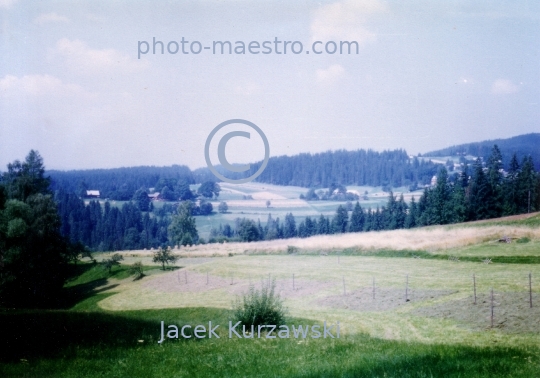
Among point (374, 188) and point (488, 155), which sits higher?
point (488, 155)

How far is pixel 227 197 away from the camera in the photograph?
25.0 feet

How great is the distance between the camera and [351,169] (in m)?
7.75

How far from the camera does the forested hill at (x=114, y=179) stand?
7773mm

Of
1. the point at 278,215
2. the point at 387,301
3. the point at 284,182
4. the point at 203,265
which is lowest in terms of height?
the point at 387,301

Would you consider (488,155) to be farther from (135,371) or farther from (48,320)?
(48,320)

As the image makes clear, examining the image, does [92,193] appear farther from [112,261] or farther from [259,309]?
[259,309]

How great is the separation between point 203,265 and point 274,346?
183cm

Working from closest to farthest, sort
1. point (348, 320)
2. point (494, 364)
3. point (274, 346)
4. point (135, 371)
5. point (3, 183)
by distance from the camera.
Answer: point (494, 364)
point (135, 371)
point (274, 346)
point (348, 320)
point (3, 183)

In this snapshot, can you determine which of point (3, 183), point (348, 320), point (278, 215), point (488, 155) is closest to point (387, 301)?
point (348, 320)

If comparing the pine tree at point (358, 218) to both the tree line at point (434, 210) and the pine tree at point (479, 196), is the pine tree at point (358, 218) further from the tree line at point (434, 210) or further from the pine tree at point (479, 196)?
the pine tree at point (479, 196)

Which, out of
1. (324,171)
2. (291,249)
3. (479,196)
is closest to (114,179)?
(291,249)

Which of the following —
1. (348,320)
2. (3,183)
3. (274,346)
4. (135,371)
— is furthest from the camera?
(3,183)

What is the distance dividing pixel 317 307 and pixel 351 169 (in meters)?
2.30

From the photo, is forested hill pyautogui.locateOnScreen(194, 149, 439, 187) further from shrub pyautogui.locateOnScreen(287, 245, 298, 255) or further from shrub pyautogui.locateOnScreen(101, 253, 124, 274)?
shrub pyautogui.locateOnScreen(101, 253, 124, 274)
